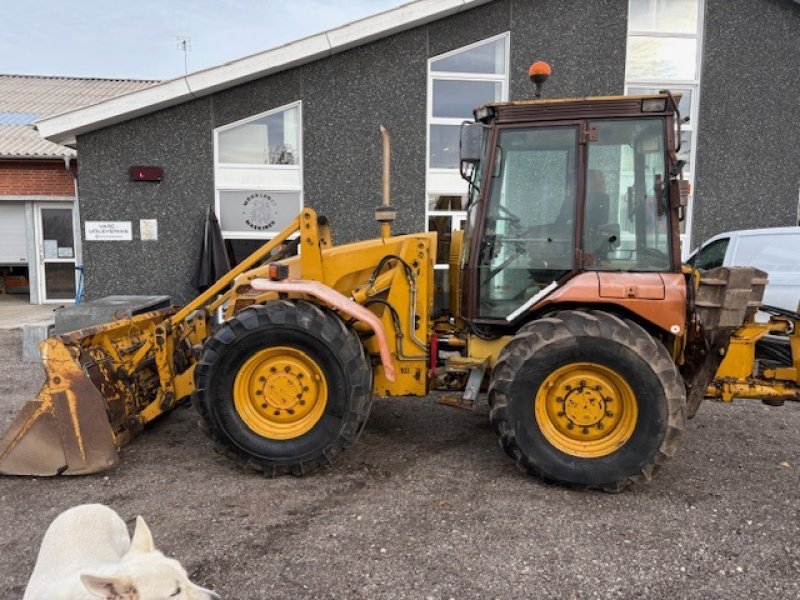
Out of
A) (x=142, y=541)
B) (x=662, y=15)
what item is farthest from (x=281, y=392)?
(x=662, y=15)

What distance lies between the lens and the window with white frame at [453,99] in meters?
9.64

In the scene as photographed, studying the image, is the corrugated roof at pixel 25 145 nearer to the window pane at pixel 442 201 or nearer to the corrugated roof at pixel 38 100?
the corrugated roof at pixel 38 100

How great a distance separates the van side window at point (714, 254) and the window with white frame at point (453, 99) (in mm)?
3584

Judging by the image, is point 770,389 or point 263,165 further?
point 263,165

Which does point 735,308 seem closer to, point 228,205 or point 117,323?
Answer: point 117,323

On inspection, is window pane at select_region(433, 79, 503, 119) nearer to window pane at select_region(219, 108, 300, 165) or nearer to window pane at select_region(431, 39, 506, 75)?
window pane at select_region(431, 39, 506, 75)

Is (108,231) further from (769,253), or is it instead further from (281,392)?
(769,253)

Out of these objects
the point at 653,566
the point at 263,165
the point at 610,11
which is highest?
the point at 610,11

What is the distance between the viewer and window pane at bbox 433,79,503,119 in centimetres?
970

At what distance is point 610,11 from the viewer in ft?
31.4

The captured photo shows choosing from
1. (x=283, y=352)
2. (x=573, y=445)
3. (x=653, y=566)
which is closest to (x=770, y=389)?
(x=573, y=445)

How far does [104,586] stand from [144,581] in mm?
136

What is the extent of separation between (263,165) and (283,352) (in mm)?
6021

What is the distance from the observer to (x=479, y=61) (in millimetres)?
9711
